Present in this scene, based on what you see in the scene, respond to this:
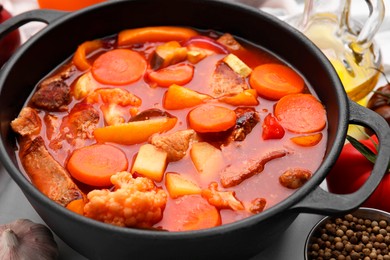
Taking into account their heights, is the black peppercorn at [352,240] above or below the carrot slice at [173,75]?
below

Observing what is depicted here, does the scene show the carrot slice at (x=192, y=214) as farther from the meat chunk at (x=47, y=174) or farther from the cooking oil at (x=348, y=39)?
the cooking oil at (x=348, y=39)

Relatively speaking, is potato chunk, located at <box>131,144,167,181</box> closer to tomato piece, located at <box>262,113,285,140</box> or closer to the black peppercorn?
tomato piece, located at <box>262,113,285,140</box>

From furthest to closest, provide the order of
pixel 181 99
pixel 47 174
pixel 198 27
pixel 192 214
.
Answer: pixel 198 27 < pixel 181 99 < pixel 47 174 < pixel 192 214

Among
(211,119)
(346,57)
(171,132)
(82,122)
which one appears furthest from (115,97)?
(346,57)

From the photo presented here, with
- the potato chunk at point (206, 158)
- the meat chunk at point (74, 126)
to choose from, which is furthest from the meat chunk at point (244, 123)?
the meat chunk at point (74, 126)

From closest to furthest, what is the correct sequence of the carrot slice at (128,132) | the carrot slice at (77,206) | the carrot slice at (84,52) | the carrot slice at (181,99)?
the carrot slice at (77,206), the carrot slice at (128,132), the carrot slice at (181,99), the carrot slice at (84,52)

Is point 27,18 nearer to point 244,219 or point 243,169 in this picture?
point 243,169

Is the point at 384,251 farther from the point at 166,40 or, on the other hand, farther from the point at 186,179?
Answer: the point at 166,40
